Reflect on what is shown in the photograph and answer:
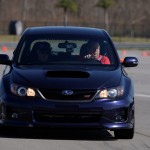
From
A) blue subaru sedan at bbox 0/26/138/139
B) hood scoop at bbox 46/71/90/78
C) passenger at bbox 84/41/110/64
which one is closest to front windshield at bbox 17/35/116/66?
passenger at bbox 84/41/110/64

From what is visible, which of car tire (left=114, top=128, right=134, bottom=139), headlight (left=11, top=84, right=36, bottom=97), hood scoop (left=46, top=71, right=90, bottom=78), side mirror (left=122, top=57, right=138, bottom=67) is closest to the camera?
headlight (left=11, top=84, right=36, bottom=97)

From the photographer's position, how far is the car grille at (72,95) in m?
9.22

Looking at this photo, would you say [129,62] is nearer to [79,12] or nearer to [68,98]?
[68,98]

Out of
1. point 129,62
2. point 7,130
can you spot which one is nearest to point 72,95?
point 7,130

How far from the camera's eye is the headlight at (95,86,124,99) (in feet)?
30.3

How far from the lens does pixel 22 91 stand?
30.5 ft

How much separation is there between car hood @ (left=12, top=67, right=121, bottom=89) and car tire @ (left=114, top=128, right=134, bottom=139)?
679mm

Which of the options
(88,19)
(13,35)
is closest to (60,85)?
(13,35)

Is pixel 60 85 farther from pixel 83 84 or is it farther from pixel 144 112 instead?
pixel 144 112

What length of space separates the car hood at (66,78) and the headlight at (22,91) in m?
0.07

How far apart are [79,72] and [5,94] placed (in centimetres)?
107

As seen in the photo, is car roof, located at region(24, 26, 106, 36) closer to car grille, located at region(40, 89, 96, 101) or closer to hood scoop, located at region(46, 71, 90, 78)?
hood scoop, located at region(46, 71, 90, 78)

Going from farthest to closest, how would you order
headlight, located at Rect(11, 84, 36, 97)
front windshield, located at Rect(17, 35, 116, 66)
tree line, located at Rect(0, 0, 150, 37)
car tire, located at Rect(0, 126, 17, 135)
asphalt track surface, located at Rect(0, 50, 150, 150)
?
tree line, located at Rect(0, 0, 150, 37), front windshield, located at Rect(17, 35, 116, 66), car tire, located at Rect(0, 126, 17, 135), headlight, located at Rect(11, 84, 36, 97), asphalt track surface, located at Rect(0, 50, 150, 150)

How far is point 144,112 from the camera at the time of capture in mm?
12992
